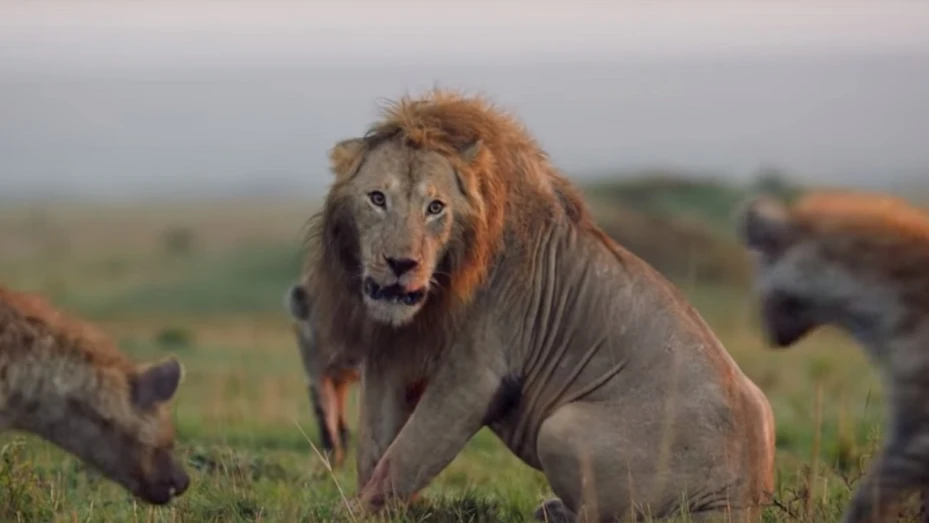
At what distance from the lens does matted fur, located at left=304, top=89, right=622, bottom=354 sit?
6.38m

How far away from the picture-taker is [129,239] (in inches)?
2320

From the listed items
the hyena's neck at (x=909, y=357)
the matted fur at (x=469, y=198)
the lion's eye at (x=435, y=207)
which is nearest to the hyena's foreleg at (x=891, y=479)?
the hyena's neck at (x=909, y=357)

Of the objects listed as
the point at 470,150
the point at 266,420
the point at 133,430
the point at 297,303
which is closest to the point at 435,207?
the point at 470,150

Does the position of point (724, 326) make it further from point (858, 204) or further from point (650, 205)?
point (858, 204)

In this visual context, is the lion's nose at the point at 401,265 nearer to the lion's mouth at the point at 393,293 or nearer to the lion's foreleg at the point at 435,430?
the lion's mouth at the point at 393,293

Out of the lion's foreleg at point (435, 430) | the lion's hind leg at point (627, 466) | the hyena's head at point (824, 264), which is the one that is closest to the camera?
the hyena's head at point (824, 264)

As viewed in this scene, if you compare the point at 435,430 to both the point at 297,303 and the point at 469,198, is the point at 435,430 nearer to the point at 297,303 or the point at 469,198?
the point at 469,198

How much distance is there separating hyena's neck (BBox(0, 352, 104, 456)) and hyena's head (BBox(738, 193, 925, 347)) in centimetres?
263

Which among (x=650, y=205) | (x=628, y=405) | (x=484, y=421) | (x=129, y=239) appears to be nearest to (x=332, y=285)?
(x=484, y=421)

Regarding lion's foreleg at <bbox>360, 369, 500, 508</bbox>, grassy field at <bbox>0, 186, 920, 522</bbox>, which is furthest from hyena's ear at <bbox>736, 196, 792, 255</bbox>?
lion's foreleg at <bbox>360, 369, 500, 508</bbox>

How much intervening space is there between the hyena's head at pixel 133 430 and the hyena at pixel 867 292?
2.47 m

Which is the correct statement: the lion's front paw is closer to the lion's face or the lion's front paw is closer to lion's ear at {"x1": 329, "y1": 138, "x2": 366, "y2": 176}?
the lion's face

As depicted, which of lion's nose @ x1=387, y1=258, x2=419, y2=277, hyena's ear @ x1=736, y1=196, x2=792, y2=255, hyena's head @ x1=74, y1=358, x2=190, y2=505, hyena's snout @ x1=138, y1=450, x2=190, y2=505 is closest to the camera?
hyena's ear @ x1=736, y1=196, x2=792, y2=255

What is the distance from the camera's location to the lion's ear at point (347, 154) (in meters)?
6.50
